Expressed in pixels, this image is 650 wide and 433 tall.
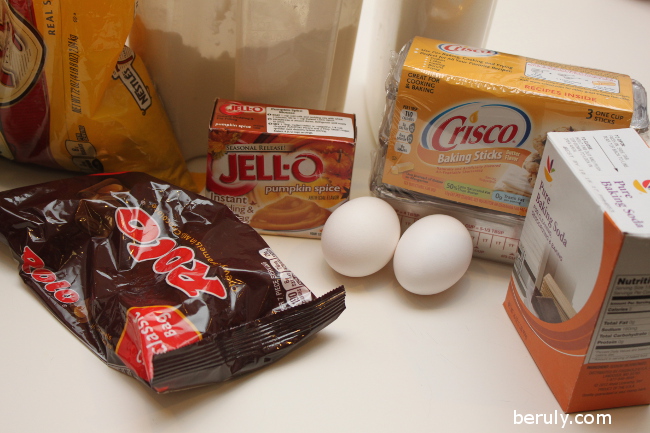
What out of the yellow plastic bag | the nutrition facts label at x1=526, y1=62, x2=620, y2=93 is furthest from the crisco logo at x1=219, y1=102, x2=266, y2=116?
the nutrition facts label at x1=526, y1=62, x2=620, y2=93

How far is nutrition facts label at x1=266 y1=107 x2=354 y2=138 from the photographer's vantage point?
0.85 meters

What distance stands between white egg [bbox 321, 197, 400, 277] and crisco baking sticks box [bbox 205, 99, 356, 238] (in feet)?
0.24

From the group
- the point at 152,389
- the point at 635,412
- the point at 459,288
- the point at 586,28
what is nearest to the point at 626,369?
the point at 635,412

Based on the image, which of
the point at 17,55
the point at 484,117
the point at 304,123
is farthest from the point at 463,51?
the point at 17,55

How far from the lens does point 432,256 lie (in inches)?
30.2

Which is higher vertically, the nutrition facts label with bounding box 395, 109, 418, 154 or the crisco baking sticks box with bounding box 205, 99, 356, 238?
the nutrition facts label with bounding box 395, 109, 418, 154

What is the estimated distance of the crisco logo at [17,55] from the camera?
807mm

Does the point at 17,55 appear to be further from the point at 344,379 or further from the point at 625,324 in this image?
the point at 625,324

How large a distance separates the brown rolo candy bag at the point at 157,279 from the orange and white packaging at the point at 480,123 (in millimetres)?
212

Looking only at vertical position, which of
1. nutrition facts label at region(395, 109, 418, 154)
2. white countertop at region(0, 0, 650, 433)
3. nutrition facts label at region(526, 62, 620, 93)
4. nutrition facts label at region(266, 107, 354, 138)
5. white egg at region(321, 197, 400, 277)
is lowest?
white countertop at region(0, 0, 650, 433)

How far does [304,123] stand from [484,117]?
0.25m

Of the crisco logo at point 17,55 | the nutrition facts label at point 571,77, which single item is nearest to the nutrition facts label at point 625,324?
the nutrition facts label at point 571,77

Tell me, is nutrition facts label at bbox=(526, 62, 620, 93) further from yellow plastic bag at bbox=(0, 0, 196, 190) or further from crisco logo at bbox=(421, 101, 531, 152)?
yellow plastic bag at bbox=(0, 0, 196, 190)

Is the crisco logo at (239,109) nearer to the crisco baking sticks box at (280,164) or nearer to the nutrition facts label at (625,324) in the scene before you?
the crisco baking sticks box at (280,164)
